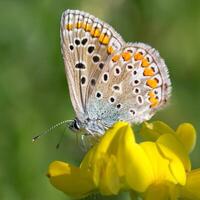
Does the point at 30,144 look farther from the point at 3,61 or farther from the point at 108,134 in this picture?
the point at 108,134

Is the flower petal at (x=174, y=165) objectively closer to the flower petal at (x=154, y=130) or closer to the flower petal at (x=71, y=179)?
the flower petal at (x=154, y=130)

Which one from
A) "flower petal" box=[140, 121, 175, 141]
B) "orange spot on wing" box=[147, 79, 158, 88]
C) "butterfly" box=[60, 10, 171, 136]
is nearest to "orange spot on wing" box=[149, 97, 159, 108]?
"butterfly" box=[60, 10, 171, 136]

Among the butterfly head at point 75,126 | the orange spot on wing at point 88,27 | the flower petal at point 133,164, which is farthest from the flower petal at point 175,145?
the orange spot on wing at point 88,27

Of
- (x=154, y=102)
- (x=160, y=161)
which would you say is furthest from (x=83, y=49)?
(x=160, y=161)

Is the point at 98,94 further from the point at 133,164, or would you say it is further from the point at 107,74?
the point at 133,164

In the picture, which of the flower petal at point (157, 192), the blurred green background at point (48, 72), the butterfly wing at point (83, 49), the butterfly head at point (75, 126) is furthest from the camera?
the blurred green background at point (48, 72)

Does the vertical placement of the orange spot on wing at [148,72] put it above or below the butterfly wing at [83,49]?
below

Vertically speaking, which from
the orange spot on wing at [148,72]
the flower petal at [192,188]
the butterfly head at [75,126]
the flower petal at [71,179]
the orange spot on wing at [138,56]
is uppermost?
the orange spot on wing at [138,56]
